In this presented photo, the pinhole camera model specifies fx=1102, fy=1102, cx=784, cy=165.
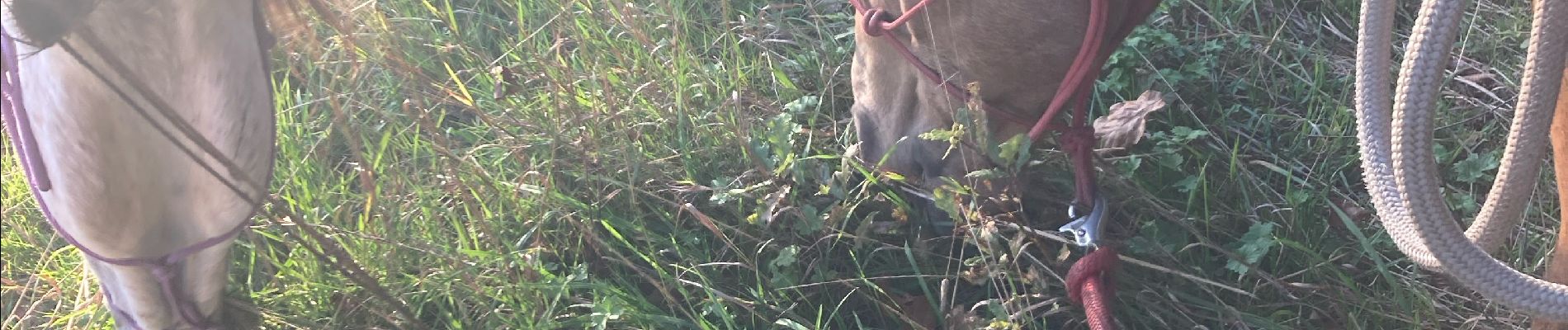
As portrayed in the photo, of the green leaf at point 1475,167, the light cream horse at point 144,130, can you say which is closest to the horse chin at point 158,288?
the light cream horse at point 144,130

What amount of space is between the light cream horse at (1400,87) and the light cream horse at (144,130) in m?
0.73

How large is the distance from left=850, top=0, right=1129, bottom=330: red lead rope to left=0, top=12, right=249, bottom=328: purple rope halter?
856 millimetres

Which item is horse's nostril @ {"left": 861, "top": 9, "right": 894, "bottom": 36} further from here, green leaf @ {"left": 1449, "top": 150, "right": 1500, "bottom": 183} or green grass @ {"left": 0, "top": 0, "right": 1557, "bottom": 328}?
green leaf @ {"left": 1449, "top": 150, "right": 1500, "bottom": 183}

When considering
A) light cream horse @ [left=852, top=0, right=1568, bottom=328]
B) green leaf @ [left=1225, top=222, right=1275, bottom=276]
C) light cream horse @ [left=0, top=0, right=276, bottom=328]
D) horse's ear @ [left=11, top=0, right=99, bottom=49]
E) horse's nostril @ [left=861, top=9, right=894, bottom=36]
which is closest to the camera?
light cream horse @ [left=852, top=0, right=1568, bottom=328]

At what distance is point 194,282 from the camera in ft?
4.68

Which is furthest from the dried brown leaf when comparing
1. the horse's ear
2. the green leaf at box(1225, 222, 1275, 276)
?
the horse's ear

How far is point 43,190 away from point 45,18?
34cm

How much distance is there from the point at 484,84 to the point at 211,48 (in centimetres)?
98

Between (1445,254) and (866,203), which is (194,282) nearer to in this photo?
(866,203)

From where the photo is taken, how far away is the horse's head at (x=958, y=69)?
3.68ft

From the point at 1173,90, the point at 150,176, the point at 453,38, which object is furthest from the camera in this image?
the point at 453,38

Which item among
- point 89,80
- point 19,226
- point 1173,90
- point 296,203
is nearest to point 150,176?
point 89,80

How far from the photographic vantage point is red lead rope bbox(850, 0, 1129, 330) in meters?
1.19

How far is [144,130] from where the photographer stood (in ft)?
3.96
